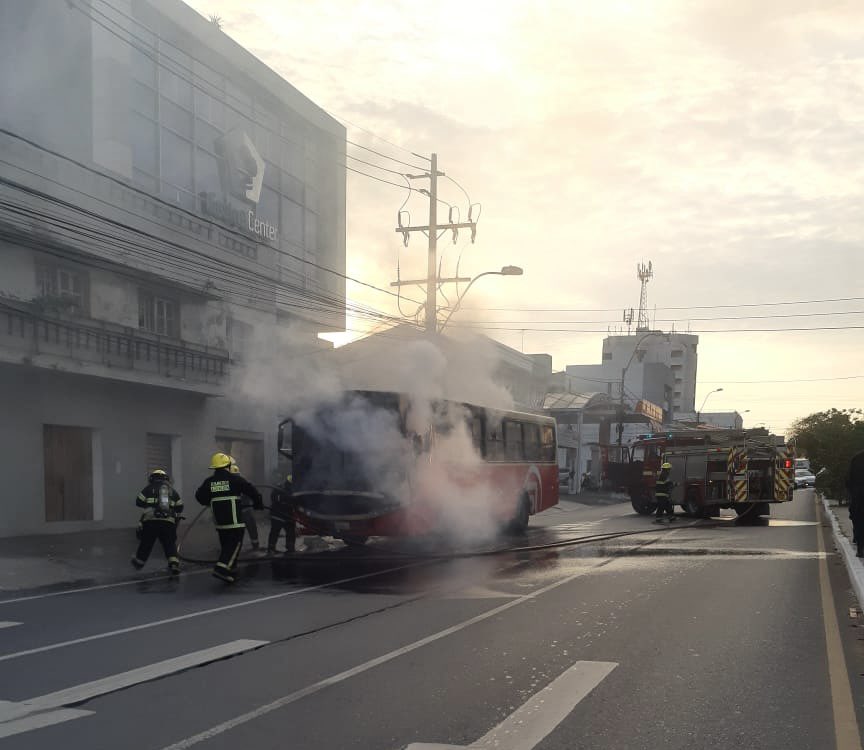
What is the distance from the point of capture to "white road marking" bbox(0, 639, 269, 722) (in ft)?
17.8

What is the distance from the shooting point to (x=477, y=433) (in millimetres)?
17578

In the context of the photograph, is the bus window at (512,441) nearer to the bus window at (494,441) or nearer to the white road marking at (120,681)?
the bus window at (494,441)

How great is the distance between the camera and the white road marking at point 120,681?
5.42 meters

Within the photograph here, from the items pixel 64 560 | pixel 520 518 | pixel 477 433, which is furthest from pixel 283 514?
pixel 520 518

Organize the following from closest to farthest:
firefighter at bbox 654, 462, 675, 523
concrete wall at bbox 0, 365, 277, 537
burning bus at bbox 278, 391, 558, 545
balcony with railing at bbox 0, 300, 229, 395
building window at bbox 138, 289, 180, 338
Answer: burning bus at bbox 278, 391, 558, 545 < balcony with railing at bbox 0, 300, 229, 395 < concrete wall at bbox 0, 365, 277, 537 < building window at bbox 138, 289, 180, 338 < firefighter at bbox 654, 462, 675, 523

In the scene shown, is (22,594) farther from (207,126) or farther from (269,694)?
(207,126)

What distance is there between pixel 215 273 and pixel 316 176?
560 inches

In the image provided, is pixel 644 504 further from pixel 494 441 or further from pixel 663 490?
pixel 494 441

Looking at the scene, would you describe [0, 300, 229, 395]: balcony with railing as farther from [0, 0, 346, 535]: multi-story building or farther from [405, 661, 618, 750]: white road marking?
[405, 661, 618, 750]: white road marking

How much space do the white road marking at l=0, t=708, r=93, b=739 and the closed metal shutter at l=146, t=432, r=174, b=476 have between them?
17.1 meters

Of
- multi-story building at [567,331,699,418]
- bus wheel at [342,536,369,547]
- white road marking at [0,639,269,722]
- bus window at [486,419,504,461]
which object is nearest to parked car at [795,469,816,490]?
multi-story building at [567,331,699,418]

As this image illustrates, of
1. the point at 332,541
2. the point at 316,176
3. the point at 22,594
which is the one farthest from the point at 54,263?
the point at 316,176

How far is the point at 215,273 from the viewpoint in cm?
2302

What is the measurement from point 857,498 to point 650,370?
274 feet
